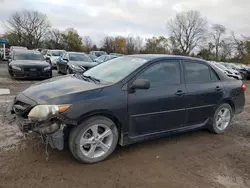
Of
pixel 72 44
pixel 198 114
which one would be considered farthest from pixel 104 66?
pixel 72 44

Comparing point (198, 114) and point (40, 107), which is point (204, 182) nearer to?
point (198, 114)

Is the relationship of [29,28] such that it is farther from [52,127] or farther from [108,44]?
[52,127]

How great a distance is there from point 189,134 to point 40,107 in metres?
3.15

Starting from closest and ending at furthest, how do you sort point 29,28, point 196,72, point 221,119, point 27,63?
1. point 196,72
2. point 221,119
3. point 27,63
4. point 29,28

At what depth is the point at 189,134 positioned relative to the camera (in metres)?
4.91

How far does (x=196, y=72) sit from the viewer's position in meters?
4.57

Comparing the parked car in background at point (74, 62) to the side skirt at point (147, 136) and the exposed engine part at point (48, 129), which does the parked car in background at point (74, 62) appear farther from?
the exposed engine part at point (48, 129)

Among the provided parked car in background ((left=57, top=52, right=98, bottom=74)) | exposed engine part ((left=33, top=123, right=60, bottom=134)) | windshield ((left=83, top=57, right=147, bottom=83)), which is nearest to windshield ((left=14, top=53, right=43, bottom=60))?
parked car in background ((left=57, top=52, right=98, bottom=74))

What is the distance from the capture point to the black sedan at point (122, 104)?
3.13 m

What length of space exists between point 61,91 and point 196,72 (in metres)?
2.64

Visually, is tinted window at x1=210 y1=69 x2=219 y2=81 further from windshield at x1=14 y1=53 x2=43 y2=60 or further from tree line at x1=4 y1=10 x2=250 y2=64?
tree line at x1=4 y1=10 x2=250 y2=64

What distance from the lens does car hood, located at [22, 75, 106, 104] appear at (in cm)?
319

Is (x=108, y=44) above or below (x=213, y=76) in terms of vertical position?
above

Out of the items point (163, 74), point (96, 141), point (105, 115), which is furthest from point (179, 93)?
point (96, 141)
